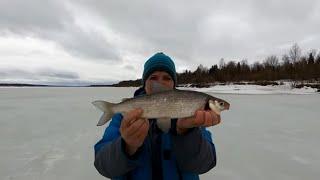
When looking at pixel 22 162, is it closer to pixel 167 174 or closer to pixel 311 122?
pixel 167 174

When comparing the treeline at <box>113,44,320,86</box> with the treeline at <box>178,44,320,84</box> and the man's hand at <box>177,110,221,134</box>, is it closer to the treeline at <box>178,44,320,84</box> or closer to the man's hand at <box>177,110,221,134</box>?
the treeline at <box>178,44,320,84</box>

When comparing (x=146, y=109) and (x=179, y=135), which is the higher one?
(x=146, y=109)

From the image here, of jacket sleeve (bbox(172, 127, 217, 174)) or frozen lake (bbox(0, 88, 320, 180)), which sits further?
frozen lake (bbox(0, 88, 320, 180))

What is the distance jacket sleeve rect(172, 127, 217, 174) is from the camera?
192cm

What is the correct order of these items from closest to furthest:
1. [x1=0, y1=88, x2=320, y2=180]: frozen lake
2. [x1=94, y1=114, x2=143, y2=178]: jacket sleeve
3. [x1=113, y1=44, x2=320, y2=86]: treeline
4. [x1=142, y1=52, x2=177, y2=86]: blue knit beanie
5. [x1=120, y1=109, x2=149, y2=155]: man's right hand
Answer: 1. [x1=120, y1=109, x2=149, y2=155]: man's right hand
2. [x1=94, y1=114, x2=143, y2=178]: jacket sleeve
3. [x1=142, y1=52, x2=177, y2=86]: blue knit beanie
4. [x1=0, y1=88, x2=320, y2=180]: frozen lake
5. [x1=113, y1=44, x2=320, y2=86]: treeline

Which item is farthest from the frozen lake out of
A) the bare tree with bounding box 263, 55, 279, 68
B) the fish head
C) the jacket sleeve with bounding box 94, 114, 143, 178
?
the bare tree with bounding box 263, 55, 279, 68

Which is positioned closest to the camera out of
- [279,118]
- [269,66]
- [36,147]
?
[36,147]

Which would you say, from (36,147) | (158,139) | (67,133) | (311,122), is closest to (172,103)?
(158,139)

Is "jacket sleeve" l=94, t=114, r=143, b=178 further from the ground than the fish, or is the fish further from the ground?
the fish

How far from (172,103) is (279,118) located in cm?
990

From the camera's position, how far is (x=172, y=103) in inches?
72.1

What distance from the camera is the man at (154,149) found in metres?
1.80

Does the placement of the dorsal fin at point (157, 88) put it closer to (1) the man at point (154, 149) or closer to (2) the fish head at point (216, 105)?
(1) the man at point (154, 149)

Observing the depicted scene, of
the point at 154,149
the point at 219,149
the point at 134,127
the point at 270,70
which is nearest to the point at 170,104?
the point at 134,127
